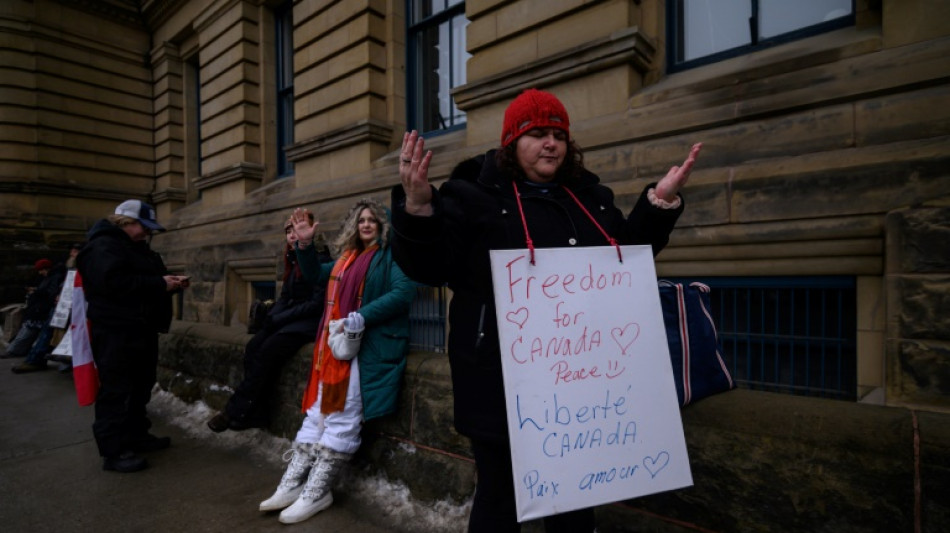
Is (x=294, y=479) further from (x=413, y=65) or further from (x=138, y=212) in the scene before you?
(x=413, y=65)

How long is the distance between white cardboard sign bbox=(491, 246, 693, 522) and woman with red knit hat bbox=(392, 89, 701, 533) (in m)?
0.13

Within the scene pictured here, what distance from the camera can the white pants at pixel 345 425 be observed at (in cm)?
329

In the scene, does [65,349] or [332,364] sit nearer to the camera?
[332,364]

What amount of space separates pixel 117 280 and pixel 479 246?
3690 mm

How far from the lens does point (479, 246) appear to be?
1786 millimetres

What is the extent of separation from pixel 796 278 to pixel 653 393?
1.79 metres

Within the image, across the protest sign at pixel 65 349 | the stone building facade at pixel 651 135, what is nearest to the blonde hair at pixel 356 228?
the stone building facade at pixel 651 135

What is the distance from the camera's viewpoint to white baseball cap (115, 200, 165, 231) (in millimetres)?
4355

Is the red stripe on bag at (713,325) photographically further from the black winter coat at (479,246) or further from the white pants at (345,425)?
the white pants at (345,425)

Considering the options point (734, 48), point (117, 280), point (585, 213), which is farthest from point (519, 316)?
point (117, 280)

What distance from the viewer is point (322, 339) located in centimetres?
346

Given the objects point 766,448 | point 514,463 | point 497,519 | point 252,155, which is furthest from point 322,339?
point 252,155

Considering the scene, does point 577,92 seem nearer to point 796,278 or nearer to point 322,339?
point 796,278

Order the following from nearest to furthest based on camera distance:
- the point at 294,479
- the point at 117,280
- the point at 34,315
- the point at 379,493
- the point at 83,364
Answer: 1. the point at 294,479
2. the point at 379,493
3. the point at 117,280
4. the point at 83,364
5. the point at 34,315
